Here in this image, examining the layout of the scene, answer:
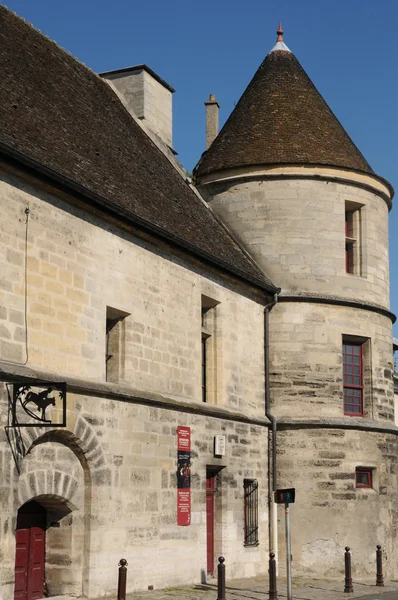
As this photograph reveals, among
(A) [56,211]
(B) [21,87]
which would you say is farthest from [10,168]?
(B) [21,87]

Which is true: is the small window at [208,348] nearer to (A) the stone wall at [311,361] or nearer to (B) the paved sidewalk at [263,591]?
(A) the stone wall at [311,361]

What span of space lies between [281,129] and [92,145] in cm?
614

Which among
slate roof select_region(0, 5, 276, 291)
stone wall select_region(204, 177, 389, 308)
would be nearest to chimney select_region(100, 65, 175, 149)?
slate roof select_region(0, 5, 276, 291)

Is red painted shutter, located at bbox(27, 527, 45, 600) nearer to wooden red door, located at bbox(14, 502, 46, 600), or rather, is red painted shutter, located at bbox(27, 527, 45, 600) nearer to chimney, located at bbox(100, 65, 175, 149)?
wooden red door, located at bbox(14, 502, 46, 600)

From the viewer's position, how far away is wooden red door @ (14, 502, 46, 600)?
13484 millimetres

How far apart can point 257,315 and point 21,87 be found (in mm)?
6903

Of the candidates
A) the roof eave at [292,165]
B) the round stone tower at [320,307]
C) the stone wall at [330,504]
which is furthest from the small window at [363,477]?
the roof eave at [292,165]

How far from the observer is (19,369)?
1284 cm

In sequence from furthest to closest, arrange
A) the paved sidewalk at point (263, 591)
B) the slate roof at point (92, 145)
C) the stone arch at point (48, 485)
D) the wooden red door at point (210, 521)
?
the wooden red door at point (210, 521)
the paved sidewalk at point (263, 591)
the slate roof at point (92, 145)
the stone arch at point (48, 485)

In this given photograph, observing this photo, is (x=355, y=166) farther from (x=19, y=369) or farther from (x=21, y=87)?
(x=19, y=369)

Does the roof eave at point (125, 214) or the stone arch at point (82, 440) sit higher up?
the roof eave at point (125, 214)

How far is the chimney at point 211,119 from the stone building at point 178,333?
14 cm

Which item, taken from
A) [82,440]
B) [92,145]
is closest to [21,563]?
[82,440]

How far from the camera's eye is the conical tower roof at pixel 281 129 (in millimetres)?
21688
